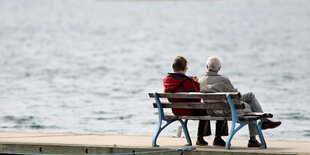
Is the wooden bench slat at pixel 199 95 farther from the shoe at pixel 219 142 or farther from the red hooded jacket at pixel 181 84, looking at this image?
the shoe at pixel 219 142

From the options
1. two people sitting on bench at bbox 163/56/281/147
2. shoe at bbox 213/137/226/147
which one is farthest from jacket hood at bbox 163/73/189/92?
shoe at bbox 213/137/226/147

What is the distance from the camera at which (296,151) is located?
9.59 m

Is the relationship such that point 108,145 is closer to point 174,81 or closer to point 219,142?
point 174,81

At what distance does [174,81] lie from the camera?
10180 millimetres

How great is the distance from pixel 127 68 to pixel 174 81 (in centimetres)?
3919

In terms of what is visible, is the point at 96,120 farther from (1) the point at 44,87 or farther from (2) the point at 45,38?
(2) the point at 45,38

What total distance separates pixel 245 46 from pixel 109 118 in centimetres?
5008

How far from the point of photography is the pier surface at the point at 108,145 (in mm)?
9727

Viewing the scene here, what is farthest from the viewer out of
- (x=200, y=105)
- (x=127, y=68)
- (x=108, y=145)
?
(x=127, y=68)

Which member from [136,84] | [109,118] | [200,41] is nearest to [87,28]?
[200,41]

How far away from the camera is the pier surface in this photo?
9727 millimetres

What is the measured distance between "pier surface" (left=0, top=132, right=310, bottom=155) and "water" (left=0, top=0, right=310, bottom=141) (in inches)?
256

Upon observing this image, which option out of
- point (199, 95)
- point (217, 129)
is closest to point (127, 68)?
point (217, 129)

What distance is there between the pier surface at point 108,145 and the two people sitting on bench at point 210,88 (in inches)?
9.1
